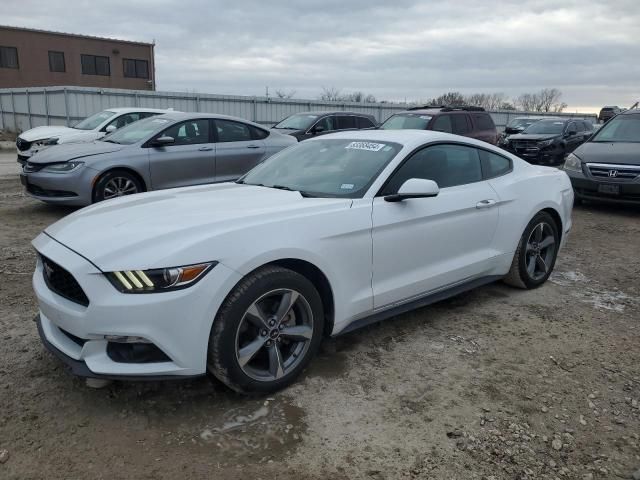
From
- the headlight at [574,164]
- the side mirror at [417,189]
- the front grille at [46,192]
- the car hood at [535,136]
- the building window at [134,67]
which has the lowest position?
the front grille at [46,192]

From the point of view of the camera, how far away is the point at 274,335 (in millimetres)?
3078

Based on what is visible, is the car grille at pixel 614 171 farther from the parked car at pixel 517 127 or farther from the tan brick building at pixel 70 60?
the tan brick building at pixel 70 60

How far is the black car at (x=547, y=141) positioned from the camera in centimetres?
1594

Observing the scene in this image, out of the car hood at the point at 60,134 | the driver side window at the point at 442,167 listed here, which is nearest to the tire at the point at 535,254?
the driver side window at the point at 442,167

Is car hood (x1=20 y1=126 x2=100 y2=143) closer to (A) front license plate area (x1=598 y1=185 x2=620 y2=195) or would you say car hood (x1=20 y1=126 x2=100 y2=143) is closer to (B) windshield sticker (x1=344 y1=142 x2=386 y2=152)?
(B) windshield sticker (x1=344 y1=142 x2=386 y2=152)

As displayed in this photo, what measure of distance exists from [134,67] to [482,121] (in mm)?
43431

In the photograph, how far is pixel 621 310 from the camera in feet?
15.1

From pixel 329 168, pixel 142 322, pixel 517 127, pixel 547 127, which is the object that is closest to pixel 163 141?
pixel 329 168

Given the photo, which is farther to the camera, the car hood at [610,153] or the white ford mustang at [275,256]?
the car hood at [610,153]

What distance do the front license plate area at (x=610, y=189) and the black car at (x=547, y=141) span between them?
24.9 ft

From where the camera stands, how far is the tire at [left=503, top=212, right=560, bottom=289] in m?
4.80

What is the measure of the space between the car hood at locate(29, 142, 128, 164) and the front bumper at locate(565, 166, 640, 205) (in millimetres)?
7422

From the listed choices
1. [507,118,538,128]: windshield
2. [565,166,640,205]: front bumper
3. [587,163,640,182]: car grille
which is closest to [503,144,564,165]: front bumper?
[507,118,538,128]: windshield

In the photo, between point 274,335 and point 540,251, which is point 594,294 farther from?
point 274,335
